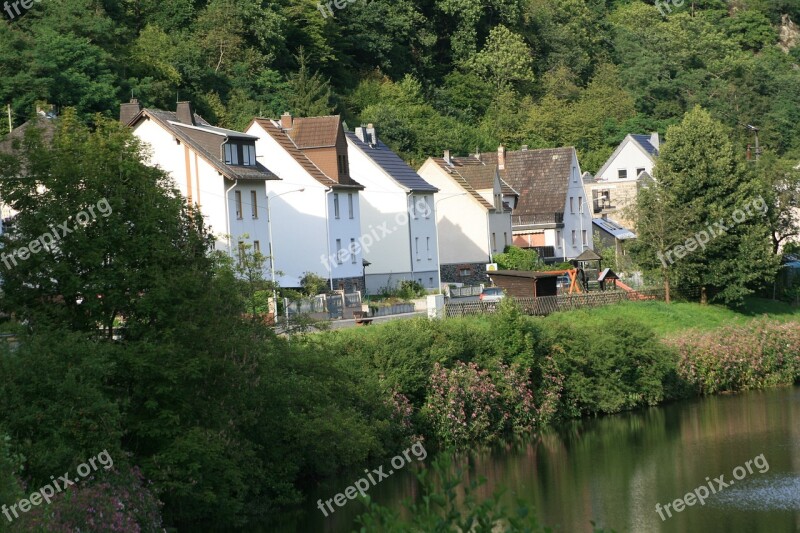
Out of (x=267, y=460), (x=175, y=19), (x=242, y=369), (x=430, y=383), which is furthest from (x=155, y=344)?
(x=175, y=19)

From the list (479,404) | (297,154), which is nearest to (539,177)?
(297,154)

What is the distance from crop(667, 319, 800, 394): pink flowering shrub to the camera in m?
49.4

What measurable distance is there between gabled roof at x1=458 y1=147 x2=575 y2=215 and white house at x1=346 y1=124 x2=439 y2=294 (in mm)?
15539

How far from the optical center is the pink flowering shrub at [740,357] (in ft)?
162

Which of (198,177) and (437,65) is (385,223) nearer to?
(198,177)

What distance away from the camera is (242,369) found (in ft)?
95.1

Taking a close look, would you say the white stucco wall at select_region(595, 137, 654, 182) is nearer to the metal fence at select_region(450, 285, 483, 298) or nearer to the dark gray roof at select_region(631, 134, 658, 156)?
the dark gray roof at select_region(631, 134, 658, 156)

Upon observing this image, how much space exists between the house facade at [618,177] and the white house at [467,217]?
891 inches

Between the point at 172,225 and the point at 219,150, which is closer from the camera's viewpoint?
the point at 172,225

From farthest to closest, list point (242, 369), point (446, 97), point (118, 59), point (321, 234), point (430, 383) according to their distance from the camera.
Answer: point (446, 97) → point (118, 59) → point (321, 234) → point (430, 383) → point (242, 369)

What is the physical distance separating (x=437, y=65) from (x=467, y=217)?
124 feet

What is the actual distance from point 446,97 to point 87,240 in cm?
8400

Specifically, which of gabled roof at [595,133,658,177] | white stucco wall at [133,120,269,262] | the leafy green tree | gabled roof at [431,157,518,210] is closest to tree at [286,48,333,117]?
gabled roof at [431,157,518,210]

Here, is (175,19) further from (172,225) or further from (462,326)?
(172,225)
